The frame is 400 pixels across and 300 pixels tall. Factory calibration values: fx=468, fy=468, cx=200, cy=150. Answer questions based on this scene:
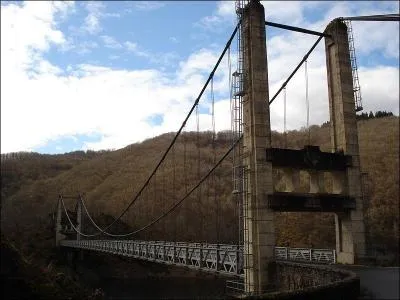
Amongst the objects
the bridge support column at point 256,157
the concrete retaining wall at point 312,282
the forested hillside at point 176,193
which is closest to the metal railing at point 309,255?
the forested hillside at point 176,193

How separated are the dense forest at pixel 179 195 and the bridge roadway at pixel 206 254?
2.53 meters

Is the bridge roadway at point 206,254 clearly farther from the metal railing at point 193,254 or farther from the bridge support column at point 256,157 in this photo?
the bridge support column at point 256,157

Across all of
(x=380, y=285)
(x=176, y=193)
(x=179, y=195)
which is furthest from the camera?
(x=176, y=193)

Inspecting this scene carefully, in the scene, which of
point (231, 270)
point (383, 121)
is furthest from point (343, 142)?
point (383, 121)

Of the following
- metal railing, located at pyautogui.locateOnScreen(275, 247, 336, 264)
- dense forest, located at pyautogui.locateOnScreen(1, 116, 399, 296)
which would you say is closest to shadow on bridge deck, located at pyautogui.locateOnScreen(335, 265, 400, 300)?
dense forest, located at pyautogui.locateOnScreen(1, 116, 399, 296)

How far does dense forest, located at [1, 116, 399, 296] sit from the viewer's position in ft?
153

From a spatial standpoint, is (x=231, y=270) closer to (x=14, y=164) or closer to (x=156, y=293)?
(x=156, y=293)

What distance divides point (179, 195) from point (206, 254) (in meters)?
59.8

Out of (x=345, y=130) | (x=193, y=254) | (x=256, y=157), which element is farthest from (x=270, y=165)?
(x=193, y=254)

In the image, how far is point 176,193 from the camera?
266 ft

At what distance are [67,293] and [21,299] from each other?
3.63m

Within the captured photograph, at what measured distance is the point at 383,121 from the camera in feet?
297

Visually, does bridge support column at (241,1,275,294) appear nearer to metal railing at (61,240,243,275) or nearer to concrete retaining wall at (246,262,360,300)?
concrete retaining wall at (246,262,360,300)

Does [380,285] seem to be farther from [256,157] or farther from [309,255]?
[309,255]
